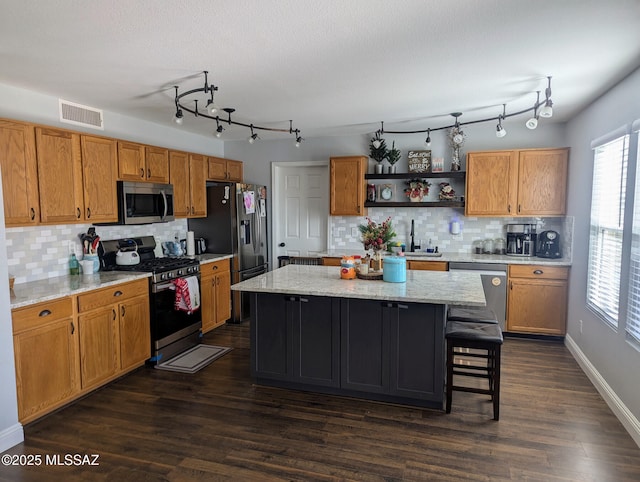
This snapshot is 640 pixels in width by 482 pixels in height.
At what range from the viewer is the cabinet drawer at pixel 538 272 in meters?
4.53

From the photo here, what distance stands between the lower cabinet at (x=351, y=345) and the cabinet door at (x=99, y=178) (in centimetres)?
161

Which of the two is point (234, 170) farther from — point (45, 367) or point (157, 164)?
point (45, 367)

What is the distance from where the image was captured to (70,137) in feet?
11.3

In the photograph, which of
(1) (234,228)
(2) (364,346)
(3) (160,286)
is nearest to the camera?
(2) (364,346)

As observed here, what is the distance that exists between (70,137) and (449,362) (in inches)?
137

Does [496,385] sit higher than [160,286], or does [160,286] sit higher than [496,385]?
[160,286]

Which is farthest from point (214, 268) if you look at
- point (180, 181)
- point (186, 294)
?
point (180, 181)

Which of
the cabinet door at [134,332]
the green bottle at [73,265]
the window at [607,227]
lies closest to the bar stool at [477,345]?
the window at [607,227]

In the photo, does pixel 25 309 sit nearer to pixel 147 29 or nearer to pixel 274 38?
pixel 147 29

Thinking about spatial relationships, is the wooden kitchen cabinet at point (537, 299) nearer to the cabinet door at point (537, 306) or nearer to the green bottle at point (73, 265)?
the cabinet door at point (537, 306)

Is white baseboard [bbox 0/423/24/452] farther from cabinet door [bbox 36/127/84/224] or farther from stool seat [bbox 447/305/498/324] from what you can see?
stool seat [bbox 447/305/498/324]

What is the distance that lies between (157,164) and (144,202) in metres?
0.44

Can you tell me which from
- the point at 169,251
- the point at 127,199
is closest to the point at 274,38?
the point at 127,199

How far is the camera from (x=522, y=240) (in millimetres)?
4996
